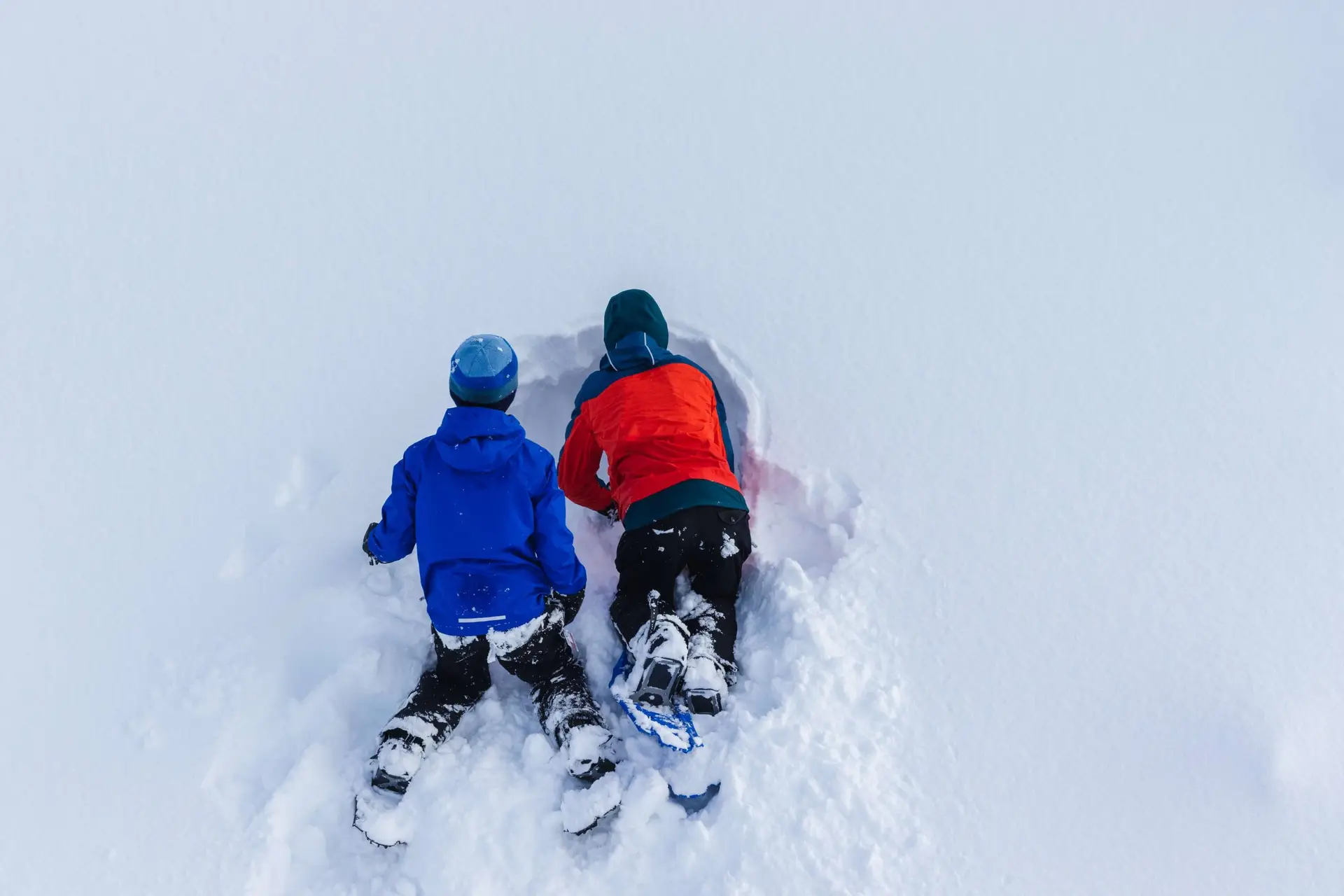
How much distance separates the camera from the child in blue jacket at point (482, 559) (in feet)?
6.63

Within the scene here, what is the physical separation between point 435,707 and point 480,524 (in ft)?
1.91

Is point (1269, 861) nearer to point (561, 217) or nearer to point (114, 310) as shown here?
point (561, 217)

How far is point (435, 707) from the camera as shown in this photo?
85.9 inches

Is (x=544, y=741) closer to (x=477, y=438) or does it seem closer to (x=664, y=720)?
(x=664, y=720)

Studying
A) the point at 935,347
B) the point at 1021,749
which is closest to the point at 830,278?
the point at 935,347

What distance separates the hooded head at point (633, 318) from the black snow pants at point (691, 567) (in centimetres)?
66

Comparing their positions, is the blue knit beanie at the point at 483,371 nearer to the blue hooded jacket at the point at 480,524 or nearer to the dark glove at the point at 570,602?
the blue hooded jacket at the point at 480,524

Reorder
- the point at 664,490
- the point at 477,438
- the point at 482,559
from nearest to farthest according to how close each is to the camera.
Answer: the point at 477,438
the point at 482,559
the point at 664,490

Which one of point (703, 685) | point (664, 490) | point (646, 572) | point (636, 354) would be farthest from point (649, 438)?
point (703, 685)

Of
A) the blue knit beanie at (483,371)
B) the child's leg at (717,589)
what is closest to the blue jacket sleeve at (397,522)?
the blue knit beanie at (483,371)

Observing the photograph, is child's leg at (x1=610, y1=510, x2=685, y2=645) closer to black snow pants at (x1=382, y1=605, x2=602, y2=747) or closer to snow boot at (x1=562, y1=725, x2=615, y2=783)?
black snow pants at (x1=382, y1=605, x2=602, y2=747)

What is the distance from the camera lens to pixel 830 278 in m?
Result: 2.92

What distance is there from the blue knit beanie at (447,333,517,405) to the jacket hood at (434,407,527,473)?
0.04 m

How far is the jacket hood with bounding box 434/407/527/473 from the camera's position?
1974 mm
